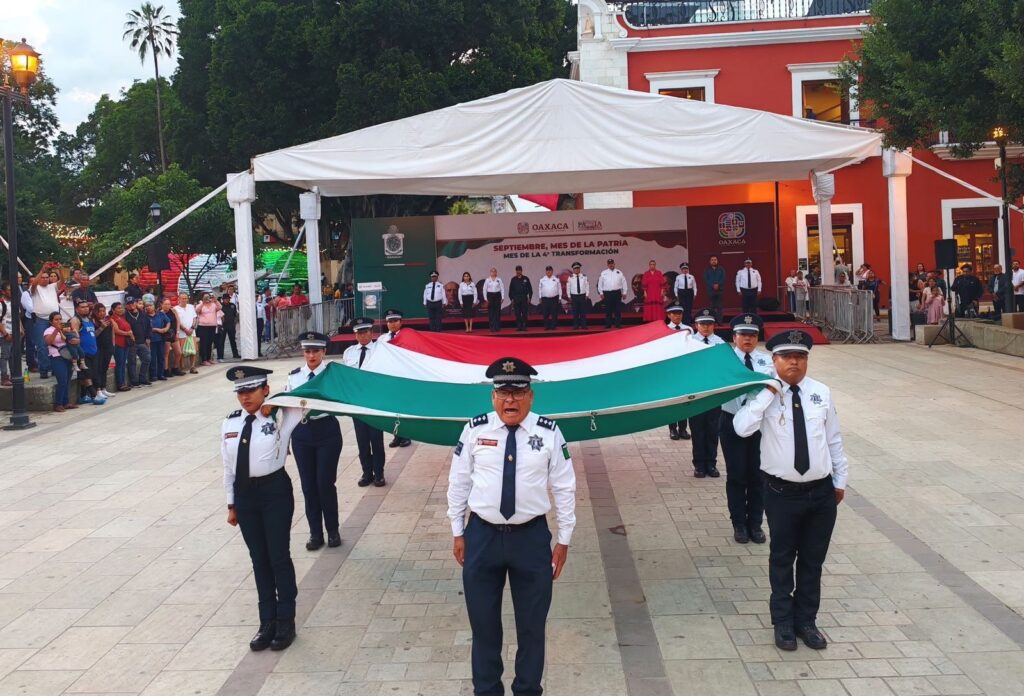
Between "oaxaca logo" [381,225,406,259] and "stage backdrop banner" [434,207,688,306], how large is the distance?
101 cm

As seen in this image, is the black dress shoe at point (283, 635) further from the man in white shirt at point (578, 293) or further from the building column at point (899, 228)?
the building column at point (899, 228)

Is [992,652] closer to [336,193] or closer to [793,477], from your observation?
[793,477]

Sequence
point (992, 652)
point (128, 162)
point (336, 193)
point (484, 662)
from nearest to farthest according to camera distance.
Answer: point (484, 662) < point (992, 652) < point (336, 193) < point (128, 162)

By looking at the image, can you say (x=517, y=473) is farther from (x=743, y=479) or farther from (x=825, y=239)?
(x=825, y=239)

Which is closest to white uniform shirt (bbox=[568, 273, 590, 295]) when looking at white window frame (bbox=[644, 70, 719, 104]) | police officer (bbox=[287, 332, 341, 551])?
white window frame (bbox=[644, 70, 719, 104])

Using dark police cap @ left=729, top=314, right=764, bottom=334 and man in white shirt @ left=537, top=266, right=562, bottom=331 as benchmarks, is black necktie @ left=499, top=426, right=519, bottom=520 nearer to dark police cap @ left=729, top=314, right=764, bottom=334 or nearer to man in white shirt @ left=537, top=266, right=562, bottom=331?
dark police cap @ left=729, top=314, right=764, bottom=334

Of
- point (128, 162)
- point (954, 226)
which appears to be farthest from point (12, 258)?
point (128, 162)

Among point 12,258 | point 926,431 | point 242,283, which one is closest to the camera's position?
point 926,431

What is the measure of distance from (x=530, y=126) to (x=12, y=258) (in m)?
8.88

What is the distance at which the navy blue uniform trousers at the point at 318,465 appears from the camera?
7.55 meters

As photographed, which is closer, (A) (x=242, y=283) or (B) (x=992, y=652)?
(B) (x=992, y=652)

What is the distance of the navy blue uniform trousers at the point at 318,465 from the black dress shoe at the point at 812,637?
3921mm

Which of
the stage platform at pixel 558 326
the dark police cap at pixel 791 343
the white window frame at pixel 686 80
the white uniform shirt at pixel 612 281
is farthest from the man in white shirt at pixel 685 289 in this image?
the dark police cap at pixel 791 343

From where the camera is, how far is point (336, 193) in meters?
23.0
